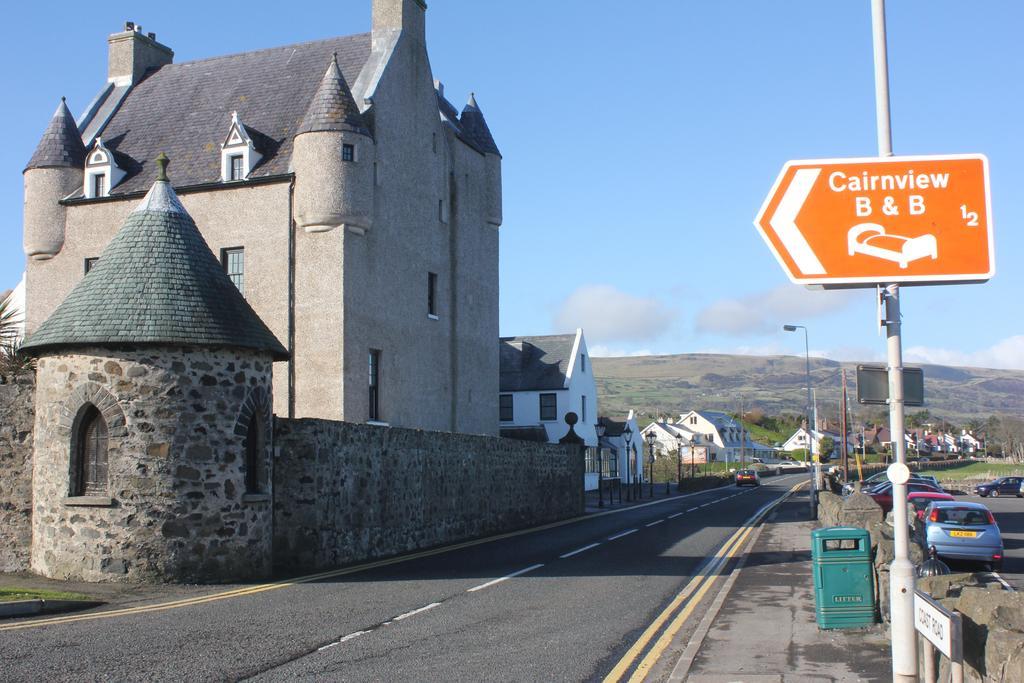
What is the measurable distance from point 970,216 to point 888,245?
50 cm

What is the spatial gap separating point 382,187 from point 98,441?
15.3m

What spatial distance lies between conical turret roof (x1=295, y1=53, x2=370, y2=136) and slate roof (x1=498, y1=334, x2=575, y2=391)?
34.9 metres

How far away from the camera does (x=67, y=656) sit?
35.0ft

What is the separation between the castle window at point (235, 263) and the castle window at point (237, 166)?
90.0 inches

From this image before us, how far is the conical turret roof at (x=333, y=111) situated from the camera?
2889 cm

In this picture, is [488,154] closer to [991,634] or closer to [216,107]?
[216,107]

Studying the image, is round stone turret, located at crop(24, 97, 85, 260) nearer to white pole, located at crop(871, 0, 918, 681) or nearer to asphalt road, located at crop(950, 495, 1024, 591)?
asphalt road, located at crop(950, 495, 1024, 591)

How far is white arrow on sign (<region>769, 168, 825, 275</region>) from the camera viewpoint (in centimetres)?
647

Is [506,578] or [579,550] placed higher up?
[506,578]

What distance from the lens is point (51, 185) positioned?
108 ft

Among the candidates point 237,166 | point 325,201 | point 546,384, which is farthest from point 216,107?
point 546,384

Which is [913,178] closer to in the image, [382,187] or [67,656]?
[67,656]

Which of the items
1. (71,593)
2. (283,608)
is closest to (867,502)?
(283,608)

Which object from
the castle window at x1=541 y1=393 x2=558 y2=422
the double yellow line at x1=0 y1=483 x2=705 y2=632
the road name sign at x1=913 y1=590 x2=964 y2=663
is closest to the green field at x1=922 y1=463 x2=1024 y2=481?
the castle window at x1=541 y1=393 x2=558 y2=422
